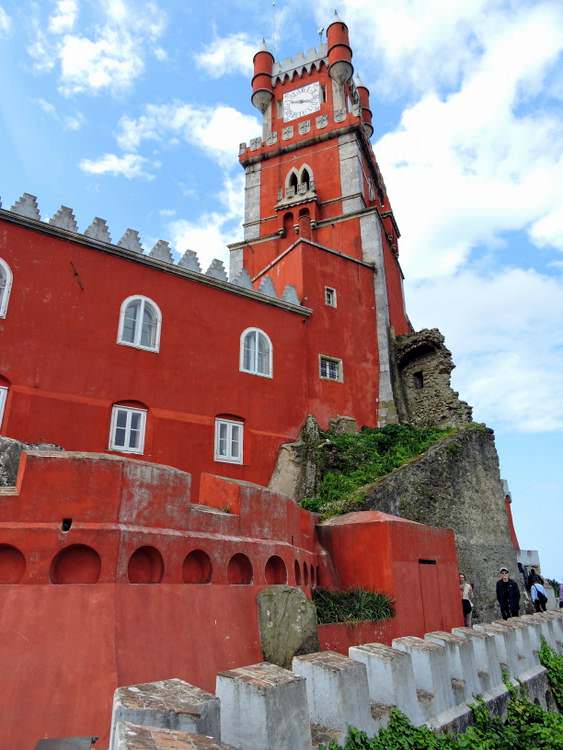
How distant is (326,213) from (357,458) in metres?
12.9

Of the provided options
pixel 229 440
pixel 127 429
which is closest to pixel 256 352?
pixel 229 440

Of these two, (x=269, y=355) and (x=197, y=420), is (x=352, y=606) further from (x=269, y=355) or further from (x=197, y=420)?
(x=269, y=355)

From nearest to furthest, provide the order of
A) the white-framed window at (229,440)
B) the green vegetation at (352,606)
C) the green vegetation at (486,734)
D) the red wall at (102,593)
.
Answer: the green vegetation at (486,734), the red wall at (102,593), the green vegetation at (352,606), the white-framed window at (229,440)

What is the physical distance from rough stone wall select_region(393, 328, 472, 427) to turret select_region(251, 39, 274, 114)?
53.3 feet

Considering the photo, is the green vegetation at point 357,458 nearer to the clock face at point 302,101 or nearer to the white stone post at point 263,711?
the white stone post at point 263,711

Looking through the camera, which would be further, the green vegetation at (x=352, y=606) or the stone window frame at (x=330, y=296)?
the stone window frame at (x=330, y=296)

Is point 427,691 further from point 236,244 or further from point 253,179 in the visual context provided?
point 253,179

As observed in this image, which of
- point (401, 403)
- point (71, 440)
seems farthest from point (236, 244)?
point (71, 440)

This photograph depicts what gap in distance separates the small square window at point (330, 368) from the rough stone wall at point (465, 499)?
14.0ft

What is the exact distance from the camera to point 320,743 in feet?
12.1

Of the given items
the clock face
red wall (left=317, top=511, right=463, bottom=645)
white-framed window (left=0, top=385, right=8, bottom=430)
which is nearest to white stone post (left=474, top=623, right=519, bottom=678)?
red wall (left=317, top=511, right=463, bottom=645)

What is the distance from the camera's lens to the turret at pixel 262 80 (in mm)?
28188

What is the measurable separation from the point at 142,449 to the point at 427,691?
9709 millimetres

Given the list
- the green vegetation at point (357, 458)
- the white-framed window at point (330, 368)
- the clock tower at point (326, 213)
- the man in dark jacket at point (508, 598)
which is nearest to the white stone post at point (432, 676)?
the man in dark jacket at point (508, 598)
